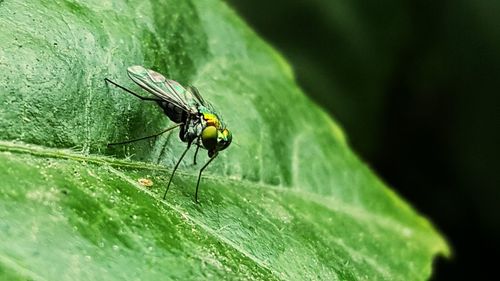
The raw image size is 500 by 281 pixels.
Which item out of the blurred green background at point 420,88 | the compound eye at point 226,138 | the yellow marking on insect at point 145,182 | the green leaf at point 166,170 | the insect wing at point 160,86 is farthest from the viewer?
the blurred green background at point 420,88

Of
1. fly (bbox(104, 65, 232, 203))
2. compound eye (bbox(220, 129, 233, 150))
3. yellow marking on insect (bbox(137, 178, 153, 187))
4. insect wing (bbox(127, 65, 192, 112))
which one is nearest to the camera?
yellow marking on insect (bbox(137, 178, 153, 187))

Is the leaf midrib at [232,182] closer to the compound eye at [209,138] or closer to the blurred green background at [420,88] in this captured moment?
the compound eye at [209,138]

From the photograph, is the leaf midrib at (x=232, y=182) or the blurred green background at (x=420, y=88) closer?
the leaf midrib at (x=232, y=182)

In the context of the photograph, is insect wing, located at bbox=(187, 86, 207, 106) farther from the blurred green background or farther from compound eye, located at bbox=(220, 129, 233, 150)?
the blurred green background

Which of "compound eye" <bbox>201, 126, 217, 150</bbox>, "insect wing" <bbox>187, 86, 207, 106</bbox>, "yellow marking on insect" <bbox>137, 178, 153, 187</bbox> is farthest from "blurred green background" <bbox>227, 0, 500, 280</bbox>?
"yellow marking on insect" <bbox>137, 178, 153, 187</bbox>

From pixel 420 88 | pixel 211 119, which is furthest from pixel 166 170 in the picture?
pixel 420 88

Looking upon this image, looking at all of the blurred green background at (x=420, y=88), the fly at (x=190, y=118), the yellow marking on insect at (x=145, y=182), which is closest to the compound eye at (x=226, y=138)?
the fly at (x=190, y=118)
